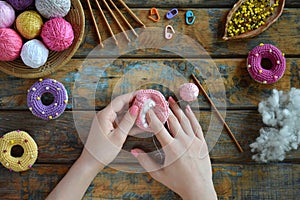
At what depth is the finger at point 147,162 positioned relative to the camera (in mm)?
1396

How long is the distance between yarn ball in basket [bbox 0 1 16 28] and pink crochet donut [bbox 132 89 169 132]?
18.2 inches

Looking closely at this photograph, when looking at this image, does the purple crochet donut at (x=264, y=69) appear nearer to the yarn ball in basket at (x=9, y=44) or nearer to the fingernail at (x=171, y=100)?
the fingernail at (x=171, y=100)

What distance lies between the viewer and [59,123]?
4.72 ft

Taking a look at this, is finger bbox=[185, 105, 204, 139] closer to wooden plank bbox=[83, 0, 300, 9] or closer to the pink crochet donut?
the pink crochet donut

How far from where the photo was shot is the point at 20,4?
134 cm

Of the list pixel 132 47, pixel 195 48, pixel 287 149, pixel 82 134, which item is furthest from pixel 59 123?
pixel 287 149

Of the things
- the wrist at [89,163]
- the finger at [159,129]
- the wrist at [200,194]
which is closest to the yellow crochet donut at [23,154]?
the wrist at [89,163]

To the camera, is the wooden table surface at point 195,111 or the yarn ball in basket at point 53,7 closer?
the yarn ball in basket at point 53,7

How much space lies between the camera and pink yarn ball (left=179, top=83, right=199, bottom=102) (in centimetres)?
140

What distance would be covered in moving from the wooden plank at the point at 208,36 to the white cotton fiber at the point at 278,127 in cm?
16

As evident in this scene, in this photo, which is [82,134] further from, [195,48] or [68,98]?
[195,48]

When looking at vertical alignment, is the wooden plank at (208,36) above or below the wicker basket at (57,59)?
above

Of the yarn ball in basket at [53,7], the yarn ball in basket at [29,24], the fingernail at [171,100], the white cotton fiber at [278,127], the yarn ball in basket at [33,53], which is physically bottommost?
the yarn ball in basket at [33,53]

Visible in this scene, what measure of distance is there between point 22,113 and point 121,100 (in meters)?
0.34
